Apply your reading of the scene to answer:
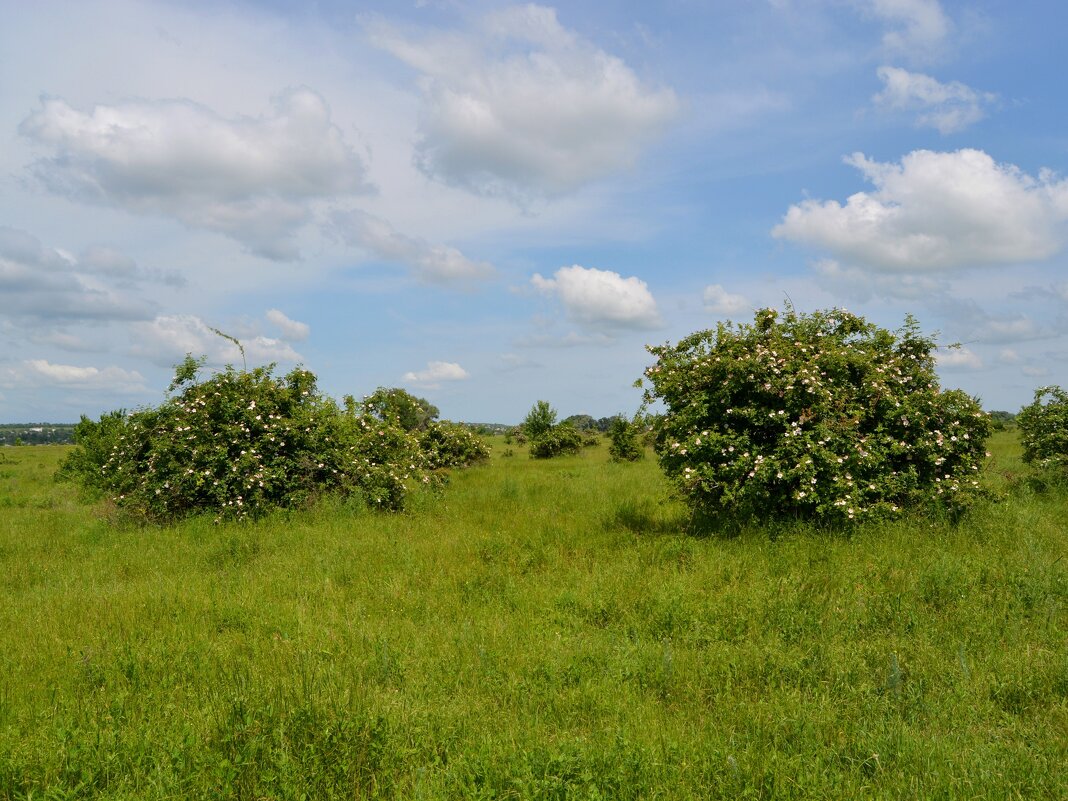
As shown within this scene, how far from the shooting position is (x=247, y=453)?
12344mm

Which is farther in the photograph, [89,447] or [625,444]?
[625,444]

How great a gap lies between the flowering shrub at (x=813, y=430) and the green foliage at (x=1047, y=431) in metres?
5.03

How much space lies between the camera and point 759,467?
9242 mm

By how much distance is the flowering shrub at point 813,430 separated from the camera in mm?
9281

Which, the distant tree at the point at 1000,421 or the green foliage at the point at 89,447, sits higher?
the distant tree at the point at 1000,421

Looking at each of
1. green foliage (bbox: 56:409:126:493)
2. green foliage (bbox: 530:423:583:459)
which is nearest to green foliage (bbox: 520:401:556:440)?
green foliage (bbox: 530:423:583:459)

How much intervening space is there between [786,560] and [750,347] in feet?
12.9

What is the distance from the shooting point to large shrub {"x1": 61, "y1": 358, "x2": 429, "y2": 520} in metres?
12.4

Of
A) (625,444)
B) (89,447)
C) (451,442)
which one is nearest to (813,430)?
(451,442)

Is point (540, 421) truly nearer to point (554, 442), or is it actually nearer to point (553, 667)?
point (554, 442)

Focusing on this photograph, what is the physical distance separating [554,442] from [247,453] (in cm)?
2201

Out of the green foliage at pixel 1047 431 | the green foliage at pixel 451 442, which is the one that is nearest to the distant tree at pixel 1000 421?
the green foliage at pixel 1047 431

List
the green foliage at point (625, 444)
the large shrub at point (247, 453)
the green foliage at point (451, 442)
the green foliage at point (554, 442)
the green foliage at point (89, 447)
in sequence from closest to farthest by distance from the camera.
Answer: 1. the large shrub at point (247, 453)
2. the green foliage at point (89, 447)
3. the green foliage at point (451, 442)
4. the green foliage at point (625, 444)
5. the green foliage at point (554, 442)

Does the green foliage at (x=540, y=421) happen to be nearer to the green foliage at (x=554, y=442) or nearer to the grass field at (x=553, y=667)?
the green foliage at (x=554, y=442)
